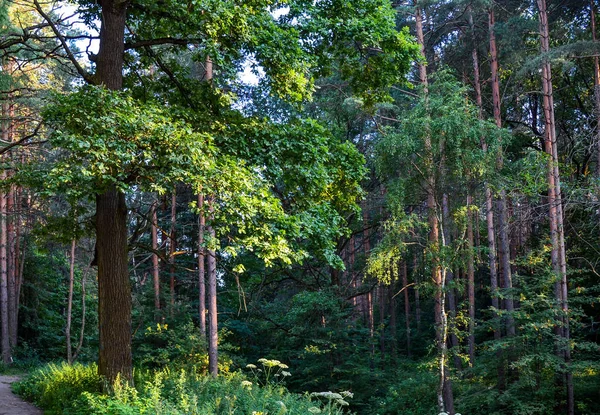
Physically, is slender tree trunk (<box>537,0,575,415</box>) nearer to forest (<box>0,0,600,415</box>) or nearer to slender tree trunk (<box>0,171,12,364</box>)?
forest (<box>0,0,600,415</box>)

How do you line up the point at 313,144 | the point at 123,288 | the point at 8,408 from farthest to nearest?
the point at 8,408 → the point at 313,144 → the point at 123,288

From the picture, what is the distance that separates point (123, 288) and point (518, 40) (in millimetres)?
15736

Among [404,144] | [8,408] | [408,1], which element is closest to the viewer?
[8,408]

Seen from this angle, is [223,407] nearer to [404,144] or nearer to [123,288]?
[123,288]

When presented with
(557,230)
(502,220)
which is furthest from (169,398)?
A: (502,220)

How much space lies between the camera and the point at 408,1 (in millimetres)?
17734

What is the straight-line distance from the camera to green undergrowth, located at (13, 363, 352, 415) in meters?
6.33

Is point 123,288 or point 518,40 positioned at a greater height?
point 518,40

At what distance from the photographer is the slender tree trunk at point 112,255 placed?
7.59 meters

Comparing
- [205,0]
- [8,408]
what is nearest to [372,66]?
[205,0]

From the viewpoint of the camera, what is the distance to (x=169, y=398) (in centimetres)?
713

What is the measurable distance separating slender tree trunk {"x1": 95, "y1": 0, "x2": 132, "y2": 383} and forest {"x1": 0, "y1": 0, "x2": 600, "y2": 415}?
3cm

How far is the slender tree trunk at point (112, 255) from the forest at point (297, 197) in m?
0.03

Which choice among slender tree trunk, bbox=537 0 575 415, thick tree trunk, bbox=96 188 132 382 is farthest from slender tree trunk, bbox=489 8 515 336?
thick tree trunk, bbox=96 188 132 382
